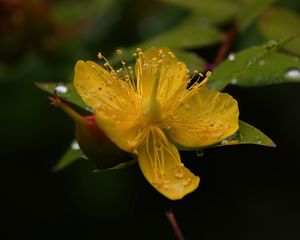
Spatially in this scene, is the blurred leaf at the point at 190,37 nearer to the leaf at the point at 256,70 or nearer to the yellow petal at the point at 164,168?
the leaf at the point at 256,70

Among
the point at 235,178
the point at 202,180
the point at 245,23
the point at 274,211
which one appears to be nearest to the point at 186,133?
the point at 245,23

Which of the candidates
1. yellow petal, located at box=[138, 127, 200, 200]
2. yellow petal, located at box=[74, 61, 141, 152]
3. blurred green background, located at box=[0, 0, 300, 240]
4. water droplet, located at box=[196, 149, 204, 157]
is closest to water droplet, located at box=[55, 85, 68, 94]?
yellow petal, located at box=[74, 61, 141, 152]

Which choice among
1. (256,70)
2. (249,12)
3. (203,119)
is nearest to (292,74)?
(256,70)

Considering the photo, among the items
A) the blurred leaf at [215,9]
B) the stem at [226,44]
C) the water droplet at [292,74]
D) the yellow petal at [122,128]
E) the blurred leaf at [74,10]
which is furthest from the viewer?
the blurred leaf at [74,10]

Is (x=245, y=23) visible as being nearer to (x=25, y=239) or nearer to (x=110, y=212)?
(x=110, y=212)

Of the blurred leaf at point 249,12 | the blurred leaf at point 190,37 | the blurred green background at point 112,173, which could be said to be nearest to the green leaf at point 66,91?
the blurred leaf at point 190,37

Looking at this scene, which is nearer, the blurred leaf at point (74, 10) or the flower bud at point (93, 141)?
the flower bud at point (93, 141)

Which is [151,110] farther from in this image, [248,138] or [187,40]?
[187,40]
